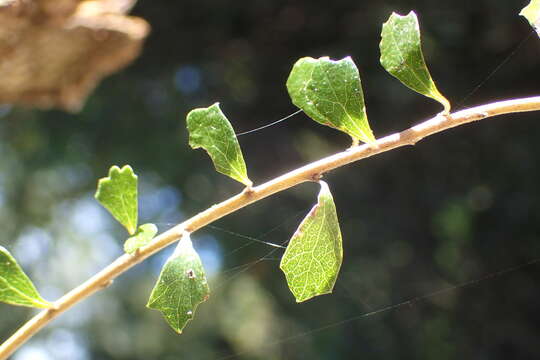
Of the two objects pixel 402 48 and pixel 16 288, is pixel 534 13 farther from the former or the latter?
pixel 16 288

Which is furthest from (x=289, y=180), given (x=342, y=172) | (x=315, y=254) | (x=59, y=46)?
(x=342, y=172)

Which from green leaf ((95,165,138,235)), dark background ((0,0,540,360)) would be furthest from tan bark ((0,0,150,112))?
dark background ((0,0,540,360))

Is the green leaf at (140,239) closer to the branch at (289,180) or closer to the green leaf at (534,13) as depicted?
→ the branch at (289,180)

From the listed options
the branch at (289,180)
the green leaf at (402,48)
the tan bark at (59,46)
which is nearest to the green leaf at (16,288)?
the branch at (289,180)

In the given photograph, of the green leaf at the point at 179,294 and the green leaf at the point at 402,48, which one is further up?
the green leaf at the point at 402,48

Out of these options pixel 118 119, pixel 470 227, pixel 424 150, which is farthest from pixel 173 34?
pixel 470 227

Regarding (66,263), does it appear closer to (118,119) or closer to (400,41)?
(118,119)
